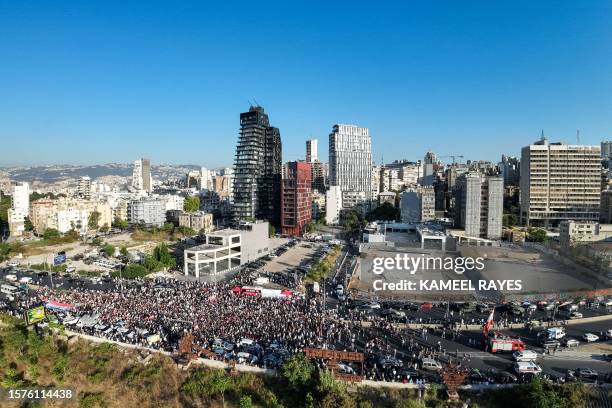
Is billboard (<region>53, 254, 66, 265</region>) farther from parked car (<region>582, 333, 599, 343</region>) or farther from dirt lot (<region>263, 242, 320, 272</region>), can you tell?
parked car (<region>582, 333, 599, 343</region>)

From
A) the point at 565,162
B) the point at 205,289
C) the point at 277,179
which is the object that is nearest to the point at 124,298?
the point at 205,289

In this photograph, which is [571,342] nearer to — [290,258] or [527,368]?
[527,368]

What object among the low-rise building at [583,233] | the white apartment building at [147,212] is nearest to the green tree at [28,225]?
the white apartment building at [147,212]

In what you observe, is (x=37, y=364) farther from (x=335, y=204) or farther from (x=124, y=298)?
(x=335, y=204)

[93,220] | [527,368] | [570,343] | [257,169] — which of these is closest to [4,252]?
[93,220]

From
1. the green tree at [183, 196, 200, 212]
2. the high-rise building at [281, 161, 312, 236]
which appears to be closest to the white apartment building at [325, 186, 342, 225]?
the high-rise building at [281, 161, 312, 236]
